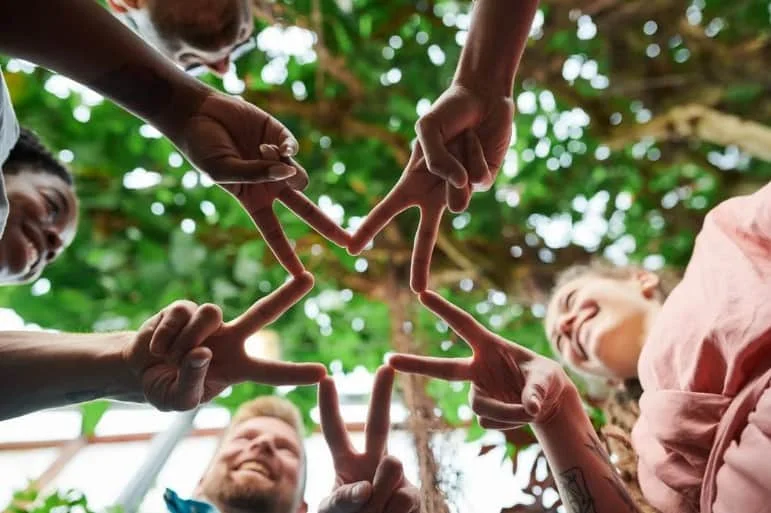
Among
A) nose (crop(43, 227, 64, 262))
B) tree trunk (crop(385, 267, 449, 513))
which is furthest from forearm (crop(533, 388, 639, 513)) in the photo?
nose (crop(43, 227, 64, 262))

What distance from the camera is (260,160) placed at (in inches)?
21.6

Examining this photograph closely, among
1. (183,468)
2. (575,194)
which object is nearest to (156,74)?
(183,468)

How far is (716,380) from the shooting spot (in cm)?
60

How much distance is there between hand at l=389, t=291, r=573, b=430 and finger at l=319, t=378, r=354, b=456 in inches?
2.4

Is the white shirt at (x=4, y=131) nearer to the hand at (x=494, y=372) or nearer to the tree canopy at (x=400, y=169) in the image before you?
the hand at (x=494, y=372)

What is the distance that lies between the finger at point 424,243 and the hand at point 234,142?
11cm

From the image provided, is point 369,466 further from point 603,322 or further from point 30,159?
point 30,159

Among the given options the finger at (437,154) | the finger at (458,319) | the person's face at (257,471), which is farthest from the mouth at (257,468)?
the finger at (437,154)

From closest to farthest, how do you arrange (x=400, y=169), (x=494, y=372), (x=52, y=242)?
(x=494, y=372) < (x=52, y=242) < (x=400, y=169)

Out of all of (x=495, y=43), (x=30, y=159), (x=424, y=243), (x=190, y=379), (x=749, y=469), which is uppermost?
(x=30, y=159)

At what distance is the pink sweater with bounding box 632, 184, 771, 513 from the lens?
0.55m

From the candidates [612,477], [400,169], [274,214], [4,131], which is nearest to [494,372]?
[612,477]

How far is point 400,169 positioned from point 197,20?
806 mm

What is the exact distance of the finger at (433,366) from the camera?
24.4 inches
